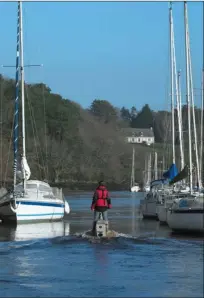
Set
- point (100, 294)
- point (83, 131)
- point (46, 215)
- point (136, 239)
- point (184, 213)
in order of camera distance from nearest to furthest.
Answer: point (100, 294) < point (136, 239) < point (184, 213) < point (46, 215) < point (83, 131)

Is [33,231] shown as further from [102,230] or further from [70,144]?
[70,144]

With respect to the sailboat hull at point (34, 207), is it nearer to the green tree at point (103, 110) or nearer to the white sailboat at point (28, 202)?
the white sailboat at point (28, 202)

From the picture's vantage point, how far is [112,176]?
14788cm

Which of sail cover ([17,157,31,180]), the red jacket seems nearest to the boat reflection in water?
sail cover ([17,157,31,180])

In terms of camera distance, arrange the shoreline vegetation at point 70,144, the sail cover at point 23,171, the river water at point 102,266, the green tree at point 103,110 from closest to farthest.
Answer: the river water at point 102,266 → the sail cover at point 23,171 → the shoreline vegetation at point 70,144 → the green tree at point 103,110

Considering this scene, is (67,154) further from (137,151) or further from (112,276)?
(112,276)

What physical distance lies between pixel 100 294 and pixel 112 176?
5245 inches

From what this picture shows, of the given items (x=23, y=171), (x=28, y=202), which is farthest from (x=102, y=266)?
(x=23, y=171)

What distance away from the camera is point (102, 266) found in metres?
18.8

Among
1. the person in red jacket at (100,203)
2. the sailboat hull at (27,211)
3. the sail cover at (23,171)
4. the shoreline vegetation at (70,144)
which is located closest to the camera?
the person in red jacket at (100,203)

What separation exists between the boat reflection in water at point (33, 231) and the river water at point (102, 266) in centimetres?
52

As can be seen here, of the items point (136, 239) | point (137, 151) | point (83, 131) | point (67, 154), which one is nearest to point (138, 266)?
point (136, 239)

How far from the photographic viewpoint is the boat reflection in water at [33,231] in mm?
28658

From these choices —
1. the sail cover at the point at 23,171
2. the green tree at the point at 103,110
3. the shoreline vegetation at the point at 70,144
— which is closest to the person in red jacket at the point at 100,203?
the sail cover at the point at 23,171
